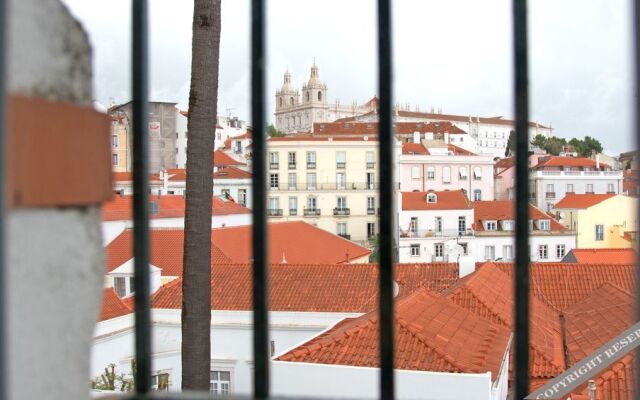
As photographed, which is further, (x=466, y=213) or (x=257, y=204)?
(x=466, y=213)

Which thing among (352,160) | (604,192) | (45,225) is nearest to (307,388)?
(45,225)

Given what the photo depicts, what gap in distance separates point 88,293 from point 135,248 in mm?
98

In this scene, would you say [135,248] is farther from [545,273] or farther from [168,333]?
[545,273]

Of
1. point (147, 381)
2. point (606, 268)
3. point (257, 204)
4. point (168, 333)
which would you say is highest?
point (257, 204)

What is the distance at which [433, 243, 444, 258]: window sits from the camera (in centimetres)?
3344

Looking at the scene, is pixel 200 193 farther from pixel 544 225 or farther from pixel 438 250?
pixel 438 250

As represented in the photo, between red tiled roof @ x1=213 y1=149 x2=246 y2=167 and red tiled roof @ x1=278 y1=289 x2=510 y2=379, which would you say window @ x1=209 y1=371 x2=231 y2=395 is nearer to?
red tiled roof @ x1=278 y1=289 x2=510 y2=379

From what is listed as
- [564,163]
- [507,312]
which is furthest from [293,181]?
[507,312]

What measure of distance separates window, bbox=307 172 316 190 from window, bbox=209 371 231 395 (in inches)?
1024

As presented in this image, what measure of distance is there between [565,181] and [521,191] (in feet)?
131

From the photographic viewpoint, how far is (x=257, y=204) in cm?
105

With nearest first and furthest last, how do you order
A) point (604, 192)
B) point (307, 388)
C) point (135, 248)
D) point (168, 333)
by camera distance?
point (135, 248)
point (307, 388)
point (168, 333)
point (604, 192)

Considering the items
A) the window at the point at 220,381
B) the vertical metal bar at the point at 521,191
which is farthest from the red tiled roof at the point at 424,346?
the vertical metal bar at the point at 521,191

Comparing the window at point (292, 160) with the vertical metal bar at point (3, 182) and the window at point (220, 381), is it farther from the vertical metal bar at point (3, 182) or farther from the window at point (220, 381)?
the vertical metal bar at point (3, 182)
